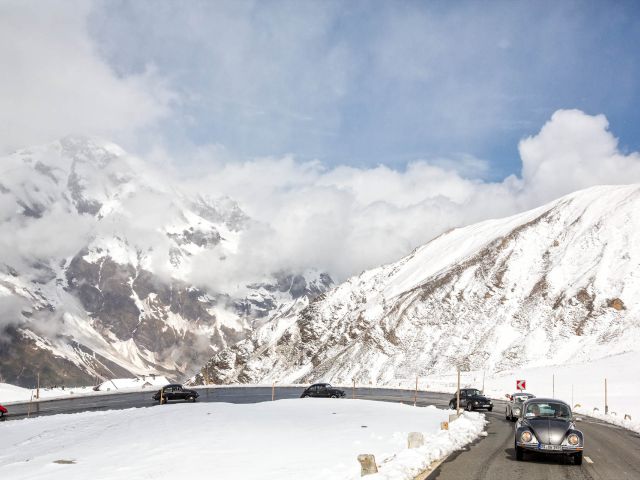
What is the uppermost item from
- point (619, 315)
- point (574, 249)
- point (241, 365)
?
point (574, 249)

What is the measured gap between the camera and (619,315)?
11738 cm

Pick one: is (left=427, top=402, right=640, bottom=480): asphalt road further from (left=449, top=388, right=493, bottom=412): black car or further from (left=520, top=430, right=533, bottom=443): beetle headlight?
(left=449, top=388, right=493, bottom=412): black car

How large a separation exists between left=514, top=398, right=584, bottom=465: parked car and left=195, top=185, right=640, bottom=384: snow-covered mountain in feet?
301

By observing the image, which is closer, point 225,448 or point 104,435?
point 225,448

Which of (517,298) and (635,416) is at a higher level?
(517,298)

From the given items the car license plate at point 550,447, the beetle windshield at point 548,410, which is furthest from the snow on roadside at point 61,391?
the car license plate at point 550,447

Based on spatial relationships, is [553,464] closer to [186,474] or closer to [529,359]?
[186,474]

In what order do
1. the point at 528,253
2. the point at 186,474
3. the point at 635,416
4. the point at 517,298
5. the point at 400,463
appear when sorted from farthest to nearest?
the point at 528,253, the point at 517,298, the point at 635,416, the point at 186,474, the point at 400,463

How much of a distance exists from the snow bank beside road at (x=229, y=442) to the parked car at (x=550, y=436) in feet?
9.02

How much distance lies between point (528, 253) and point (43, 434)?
415 feet

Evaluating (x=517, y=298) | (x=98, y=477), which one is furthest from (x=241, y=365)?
(x=98, y=477)

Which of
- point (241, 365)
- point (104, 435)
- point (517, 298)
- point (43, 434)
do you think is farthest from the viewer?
point (241, 365)

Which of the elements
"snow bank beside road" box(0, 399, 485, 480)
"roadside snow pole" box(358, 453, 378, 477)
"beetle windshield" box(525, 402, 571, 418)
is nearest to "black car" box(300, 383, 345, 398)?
"snow bank beside road" box(0, 399, 485, 480)

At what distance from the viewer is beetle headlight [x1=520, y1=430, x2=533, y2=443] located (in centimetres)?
2097
